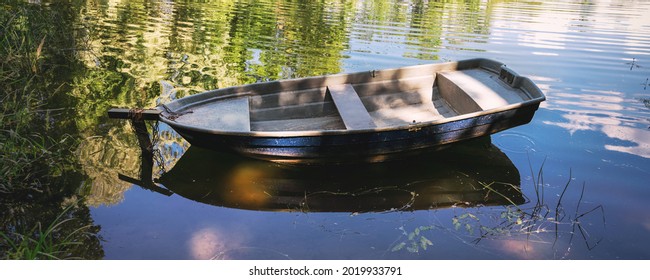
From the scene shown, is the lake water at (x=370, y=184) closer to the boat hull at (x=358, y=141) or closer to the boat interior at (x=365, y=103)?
the boat hull at (x=358, y=141)

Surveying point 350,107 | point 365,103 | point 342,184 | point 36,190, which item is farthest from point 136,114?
point 365,103

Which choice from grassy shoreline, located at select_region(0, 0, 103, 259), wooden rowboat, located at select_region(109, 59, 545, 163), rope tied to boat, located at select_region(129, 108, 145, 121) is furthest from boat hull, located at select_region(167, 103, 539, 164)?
grassy shoreline, located at select_region(0, 0, 103, 259)

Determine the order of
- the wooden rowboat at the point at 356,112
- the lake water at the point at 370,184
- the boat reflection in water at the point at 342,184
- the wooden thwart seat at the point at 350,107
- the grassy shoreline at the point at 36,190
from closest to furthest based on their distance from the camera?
the grassy shoreline at the point at 36,190, the lake water at the point at 370,184, the boat reflection in water at the point at 342,184, the wooden rowboat at the point at 356,112, the wooden thwart seat at the point at 350,107

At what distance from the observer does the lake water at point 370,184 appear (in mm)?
4867

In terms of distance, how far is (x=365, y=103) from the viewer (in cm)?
753

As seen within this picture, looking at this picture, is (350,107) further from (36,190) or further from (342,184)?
(36,190)

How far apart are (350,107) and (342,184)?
3.78 ft

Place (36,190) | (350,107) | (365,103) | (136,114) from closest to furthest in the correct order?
(36,190), (136,114), (350,107), (365,103)

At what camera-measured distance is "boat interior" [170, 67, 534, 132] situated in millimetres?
6340

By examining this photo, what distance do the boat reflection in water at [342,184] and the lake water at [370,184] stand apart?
0.07 feet

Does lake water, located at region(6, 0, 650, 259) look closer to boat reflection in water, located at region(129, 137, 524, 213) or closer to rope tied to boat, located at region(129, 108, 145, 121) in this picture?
boat reflection in water, located at region(129, 137, 524, 213)

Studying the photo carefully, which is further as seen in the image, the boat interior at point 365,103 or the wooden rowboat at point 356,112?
the boat interior at point 365,103

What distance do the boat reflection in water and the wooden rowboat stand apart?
9.4 inches

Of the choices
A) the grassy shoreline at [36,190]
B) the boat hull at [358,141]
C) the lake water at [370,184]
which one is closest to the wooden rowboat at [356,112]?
the boat hull at [358,141]
